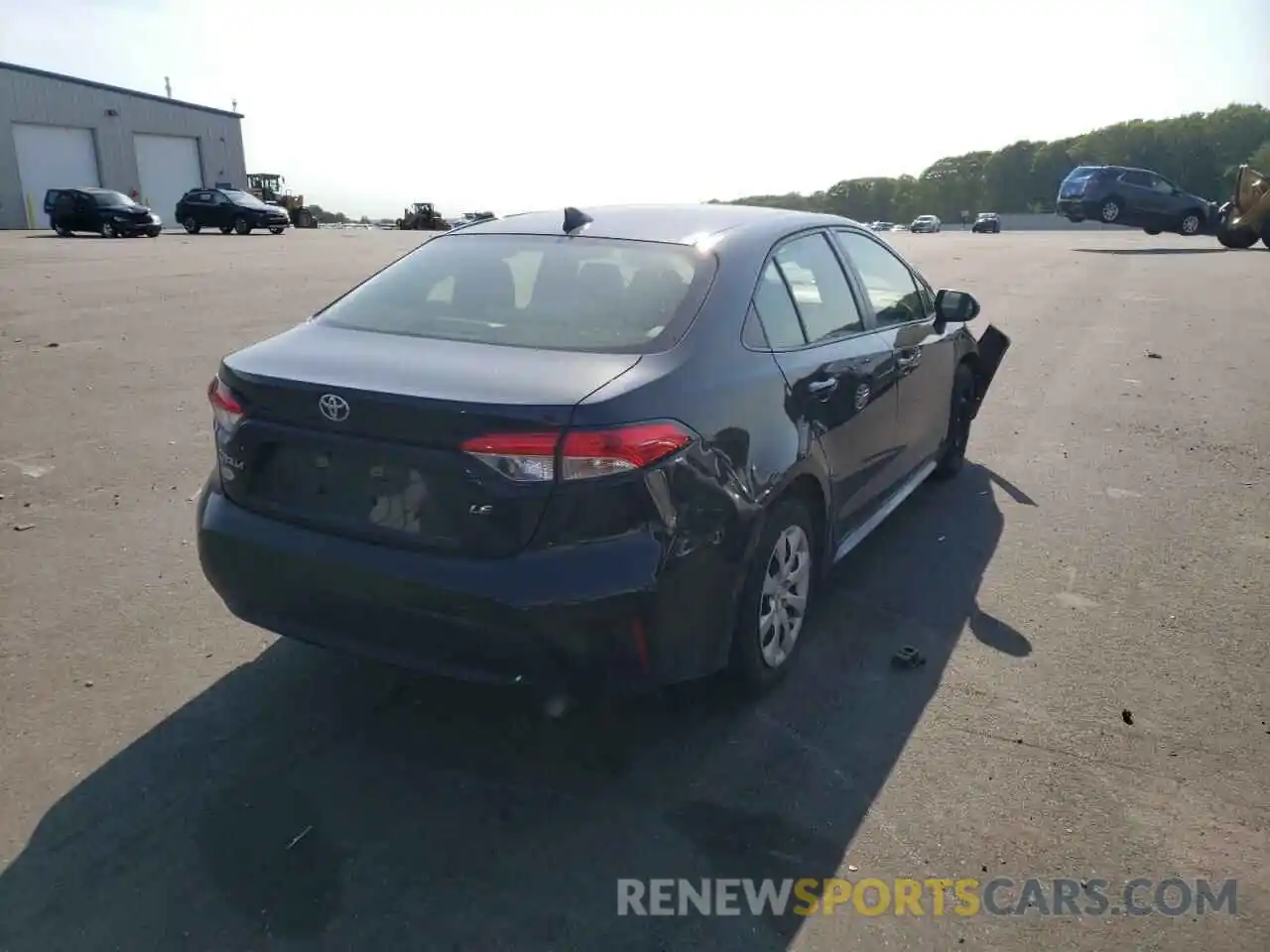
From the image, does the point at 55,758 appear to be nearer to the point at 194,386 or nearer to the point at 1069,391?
the point at 194,386

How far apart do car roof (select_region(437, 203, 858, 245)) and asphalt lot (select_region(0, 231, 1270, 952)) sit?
1641mm

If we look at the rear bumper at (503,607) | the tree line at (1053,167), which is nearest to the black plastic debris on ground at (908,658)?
the rear bumper at (503,607)

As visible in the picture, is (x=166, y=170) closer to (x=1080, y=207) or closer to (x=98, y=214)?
(x=98, y=214)

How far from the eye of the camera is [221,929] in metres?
2.34

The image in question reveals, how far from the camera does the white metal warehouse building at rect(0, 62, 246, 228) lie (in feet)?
140

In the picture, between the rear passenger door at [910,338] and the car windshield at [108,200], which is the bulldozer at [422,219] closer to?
the car windshield at [108,200]

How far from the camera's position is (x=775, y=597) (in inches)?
135

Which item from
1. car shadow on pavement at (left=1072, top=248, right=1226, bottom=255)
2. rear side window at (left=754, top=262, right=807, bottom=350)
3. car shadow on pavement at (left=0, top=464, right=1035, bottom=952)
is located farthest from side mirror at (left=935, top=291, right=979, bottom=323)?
car shadow on pavement at (left=1072, top=248, right=1226, bottom=255)

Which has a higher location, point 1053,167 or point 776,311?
point 1053,167

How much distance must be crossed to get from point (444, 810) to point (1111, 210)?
32613 mm

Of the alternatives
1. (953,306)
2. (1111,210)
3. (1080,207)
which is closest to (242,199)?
(1080,207)

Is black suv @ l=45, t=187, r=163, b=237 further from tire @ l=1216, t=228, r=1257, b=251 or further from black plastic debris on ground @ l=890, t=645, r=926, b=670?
black plastic debris on ground @ l=890, t=645, r=926, b=670

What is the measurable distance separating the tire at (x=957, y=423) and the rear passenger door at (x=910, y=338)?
26 cm

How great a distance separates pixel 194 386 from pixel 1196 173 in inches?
4511
